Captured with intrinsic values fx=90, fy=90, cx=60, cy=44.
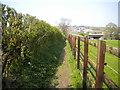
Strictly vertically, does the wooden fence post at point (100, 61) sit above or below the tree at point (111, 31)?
below

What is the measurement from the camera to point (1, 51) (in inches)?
93.4

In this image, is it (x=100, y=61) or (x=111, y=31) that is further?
(x=111, y=31)

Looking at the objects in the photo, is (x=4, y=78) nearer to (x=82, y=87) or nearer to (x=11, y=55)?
(x=11, y=55)

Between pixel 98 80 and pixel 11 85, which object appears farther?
pixel 11 85

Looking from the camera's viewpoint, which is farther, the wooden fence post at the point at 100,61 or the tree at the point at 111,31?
the tree at the point at 111,31

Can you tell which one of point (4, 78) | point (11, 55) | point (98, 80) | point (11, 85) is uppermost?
point (11, 55)

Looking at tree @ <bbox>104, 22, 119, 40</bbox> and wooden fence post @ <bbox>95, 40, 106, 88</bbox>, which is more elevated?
tree @ <bbox>104, 22, 119, 40</bbox>

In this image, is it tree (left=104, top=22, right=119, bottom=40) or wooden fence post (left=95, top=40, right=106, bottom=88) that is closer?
wooden fence post (left=95, top=40, right=106, bottom=88)

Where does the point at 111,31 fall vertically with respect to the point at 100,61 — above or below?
above

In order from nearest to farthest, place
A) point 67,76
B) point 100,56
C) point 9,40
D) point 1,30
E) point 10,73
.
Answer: point 100,56, point 1,30, point 9,40, point 10,73, point 67,76

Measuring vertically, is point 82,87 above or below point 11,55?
below

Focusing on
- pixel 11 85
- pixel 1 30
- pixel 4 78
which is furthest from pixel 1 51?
pixel 11 85

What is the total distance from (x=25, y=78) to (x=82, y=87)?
199cm

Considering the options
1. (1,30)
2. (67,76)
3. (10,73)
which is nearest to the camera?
(1,30)
